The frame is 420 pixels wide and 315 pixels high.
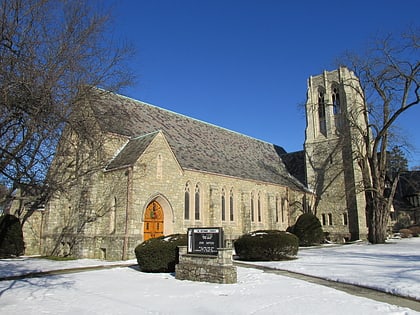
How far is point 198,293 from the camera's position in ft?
33.8

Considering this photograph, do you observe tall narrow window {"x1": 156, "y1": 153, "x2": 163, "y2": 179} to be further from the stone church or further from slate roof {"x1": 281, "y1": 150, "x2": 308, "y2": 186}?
slate roof {"x1": 281, "y1": 150, "x2": 308, "y2": 186}

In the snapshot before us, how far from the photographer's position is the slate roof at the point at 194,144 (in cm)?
2233

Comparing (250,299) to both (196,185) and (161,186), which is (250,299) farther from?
(196,185)

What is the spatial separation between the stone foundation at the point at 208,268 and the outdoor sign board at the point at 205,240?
0.28 meters

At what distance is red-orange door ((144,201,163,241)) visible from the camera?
2045 centimetres

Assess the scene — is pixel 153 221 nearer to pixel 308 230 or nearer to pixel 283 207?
pixel 308 230

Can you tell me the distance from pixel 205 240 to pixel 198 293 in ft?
9.06

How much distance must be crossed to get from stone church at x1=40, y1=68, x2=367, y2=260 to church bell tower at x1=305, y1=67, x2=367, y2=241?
0.34 ft

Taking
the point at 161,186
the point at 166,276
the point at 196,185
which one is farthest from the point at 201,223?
the point at 166,276

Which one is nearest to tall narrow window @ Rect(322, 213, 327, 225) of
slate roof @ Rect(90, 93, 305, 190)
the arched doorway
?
slate roof @ Rect(90, 93, 305, 190)

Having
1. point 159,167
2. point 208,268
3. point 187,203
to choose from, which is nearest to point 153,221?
point 159,167

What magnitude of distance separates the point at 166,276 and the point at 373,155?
73.0 ft

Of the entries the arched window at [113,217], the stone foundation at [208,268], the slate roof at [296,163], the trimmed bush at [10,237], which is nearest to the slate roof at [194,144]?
the slate roof at [296,163]

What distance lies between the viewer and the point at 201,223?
78.8ft
